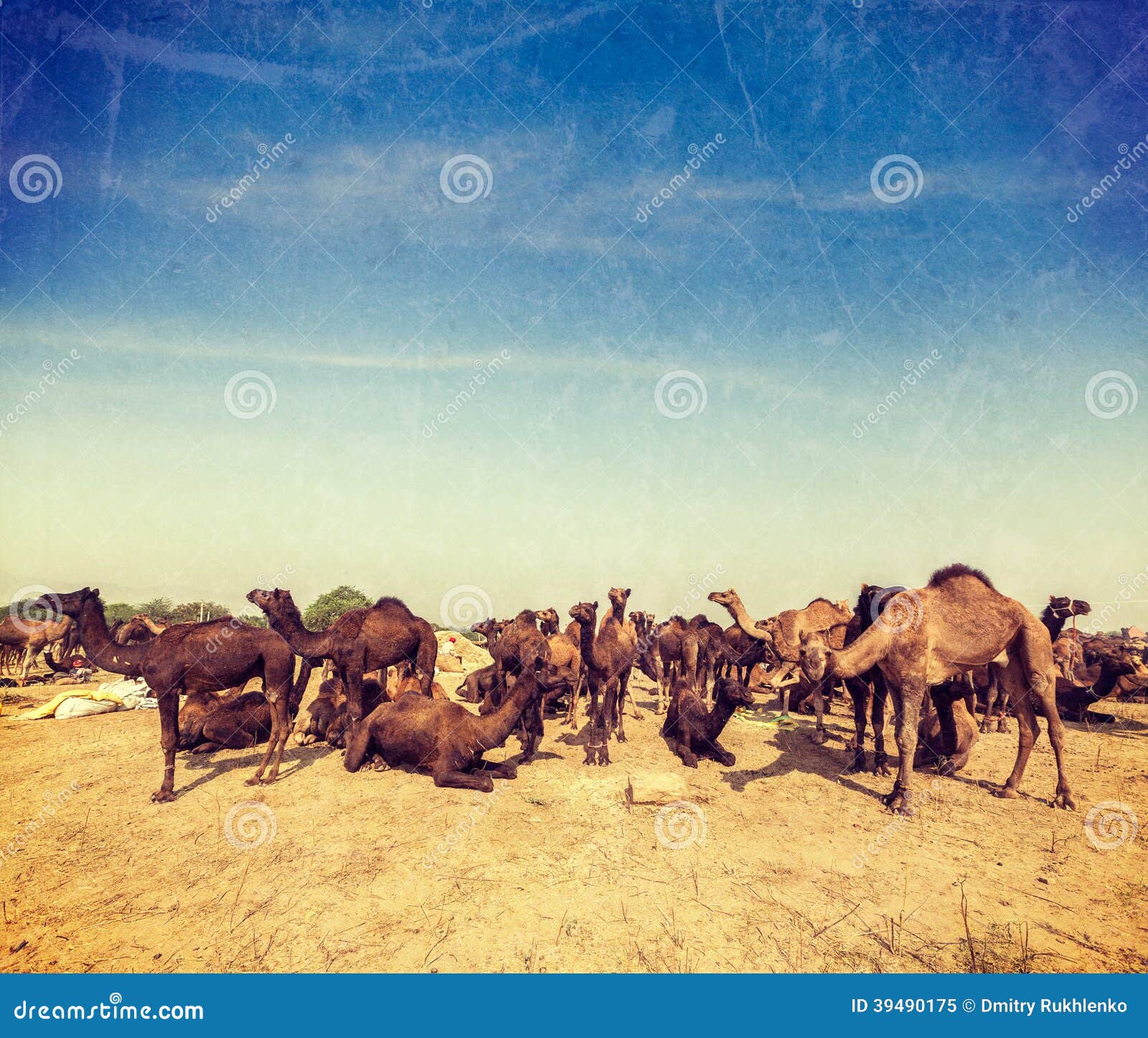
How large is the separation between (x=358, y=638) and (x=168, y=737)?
350cm

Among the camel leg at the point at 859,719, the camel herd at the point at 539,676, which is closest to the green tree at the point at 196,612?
the camel herd at the point at 539,676

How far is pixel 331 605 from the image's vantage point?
40.2 metres

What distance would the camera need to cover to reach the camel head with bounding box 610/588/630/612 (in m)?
14.0

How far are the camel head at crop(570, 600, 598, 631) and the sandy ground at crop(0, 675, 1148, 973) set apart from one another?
2.86 metres

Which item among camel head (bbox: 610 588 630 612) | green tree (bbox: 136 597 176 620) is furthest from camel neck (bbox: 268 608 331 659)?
green tree (bbox: 136 597 176 620)

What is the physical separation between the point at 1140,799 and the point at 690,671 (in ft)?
29.8

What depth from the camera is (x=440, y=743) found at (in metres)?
10.7

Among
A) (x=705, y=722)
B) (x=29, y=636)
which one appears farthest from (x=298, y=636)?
(x=29, y=636)

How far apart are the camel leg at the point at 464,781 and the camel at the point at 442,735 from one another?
16 millimetres

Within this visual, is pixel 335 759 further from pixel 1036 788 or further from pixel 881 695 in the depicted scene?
pixel 1036 788

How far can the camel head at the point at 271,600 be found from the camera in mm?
11258

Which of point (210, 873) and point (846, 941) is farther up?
point (846, 941)

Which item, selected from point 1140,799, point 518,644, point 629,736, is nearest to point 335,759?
point 518,644

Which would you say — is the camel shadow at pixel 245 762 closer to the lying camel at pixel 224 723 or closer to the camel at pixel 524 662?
the lying camel at pixel 224 723
